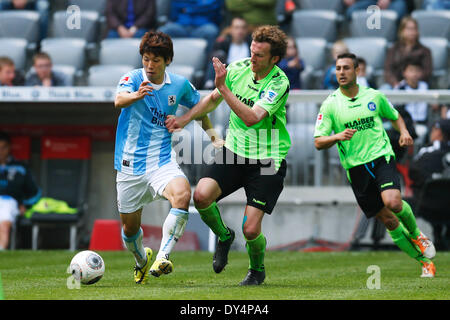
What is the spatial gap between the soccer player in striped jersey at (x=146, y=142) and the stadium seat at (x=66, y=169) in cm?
706

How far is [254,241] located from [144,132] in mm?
1426

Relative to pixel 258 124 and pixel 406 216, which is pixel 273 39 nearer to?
pixel 258 124

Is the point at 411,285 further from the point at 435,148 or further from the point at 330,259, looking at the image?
the point at 435,148

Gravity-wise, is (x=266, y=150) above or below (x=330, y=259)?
above

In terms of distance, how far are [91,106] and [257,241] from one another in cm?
775

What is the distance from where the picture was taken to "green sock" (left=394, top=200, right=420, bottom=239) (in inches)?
380

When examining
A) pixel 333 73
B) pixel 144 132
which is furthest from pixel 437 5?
pixel 144 132

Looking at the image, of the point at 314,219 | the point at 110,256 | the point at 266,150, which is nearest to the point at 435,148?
the point at 314,219

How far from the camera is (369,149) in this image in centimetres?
988

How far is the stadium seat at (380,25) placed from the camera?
1653 cm

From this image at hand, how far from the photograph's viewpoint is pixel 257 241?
8227mm

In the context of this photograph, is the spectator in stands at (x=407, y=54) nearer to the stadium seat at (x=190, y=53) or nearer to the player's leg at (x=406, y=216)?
the stadium seat at (x=190, y=53)

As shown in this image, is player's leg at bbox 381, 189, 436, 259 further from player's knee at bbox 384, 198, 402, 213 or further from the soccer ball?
the soccer ball

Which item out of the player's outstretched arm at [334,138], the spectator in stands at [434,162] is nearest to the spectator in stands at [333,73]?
the spectator in stands at [434,162]
